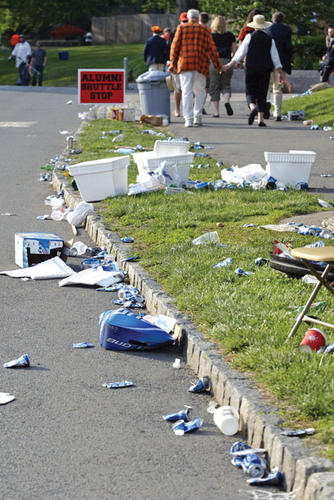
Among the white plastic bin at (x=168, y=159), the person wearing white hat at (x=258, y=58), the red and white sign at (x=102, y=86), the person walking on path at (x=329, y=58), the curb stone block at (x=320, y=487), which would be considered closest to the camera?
the curb stone block at (x=320, y=487)

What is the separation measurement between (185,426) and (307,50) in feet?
101

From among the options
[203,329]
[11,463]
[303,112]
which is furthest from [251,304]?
[303,112]

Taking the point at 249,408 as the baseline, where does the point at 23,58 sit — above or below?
below

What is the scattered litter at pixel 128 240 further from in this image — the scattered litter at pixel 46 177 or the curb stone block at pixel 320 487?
the scattered litter at pixel 46 177

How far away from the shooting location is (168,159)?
10.9m

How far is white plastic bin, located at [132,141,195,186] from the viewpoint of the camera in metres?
10.9

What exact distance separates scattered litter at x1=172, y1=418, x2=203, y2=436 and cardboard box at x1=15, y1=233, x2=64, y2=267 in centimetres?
375

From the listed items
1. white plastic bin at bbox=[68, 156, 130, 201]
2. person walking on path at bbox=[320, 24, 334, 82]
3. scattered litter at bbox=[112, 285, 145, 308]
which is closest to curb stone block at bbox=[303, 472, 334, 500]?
scattered litter at bbox=[112, 285, 145, 308]

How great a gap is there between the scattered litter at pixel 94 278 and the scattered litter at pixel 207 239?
0.86 meters

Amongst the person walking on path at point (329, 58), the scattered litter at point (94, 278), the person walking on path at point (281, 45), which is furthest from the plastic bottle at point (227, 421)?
the person walking on path at point (329, 58)

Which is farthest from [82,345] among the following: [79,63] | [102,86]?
[79,63]

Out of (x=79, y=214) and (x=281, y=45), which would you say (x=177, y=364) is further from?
(x=281, y=45)

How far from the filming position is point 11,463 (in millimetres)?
4055

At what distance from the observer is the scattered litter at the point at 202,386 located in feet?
16.4
